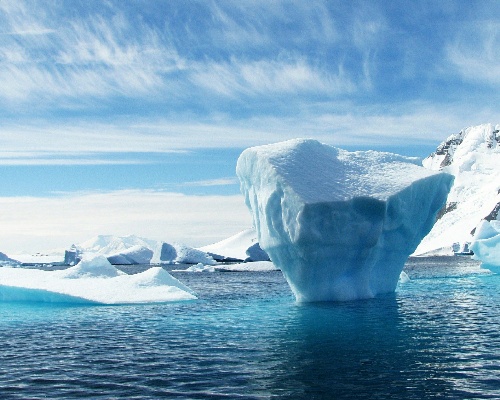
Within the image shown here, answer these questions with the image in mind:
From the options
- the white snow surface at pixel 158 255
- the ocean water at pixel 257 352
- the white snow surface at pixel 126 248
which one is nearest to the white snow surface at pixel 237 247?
the white snow surface at pixel 158 255

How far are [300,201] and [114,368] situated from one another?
11814 mm

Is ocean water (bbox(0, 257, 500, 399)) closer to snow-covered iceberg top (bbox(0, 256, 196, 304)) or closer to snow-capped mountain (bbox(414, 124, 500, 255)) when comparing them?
snow-covered iceberg top (bbox(0, 256, 196, 304))

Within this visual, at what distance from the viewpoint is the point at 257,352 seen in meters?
13.6

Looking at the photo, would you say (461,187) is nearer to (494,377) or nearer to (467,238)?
(467,238)

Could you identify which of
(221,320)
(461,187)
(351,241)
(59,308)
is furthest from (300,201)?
(461,187)

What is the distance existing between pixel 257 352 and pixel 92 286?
16285 mm

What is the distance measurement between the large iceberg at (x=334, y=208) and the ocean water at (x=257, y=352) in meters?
2.09

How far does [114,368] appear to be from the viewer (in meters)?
12.3

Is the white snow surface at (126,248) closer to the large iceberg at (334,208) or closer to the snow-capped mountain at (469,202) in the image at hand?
the large iceberg at (334,208)

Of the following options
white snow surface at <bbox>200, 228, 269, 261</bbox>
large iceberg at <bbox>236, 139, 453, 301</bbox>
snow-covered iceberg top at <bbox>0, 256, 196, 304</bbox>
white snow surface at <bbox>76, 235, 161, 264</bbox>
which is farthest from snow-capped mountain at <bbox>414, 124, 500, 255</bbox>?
snow-covered iceberg top at <bbox>0, 256, 196, 304</bbox>

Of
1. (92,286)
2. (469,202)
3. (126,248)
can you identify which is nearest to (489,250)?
(92,286)

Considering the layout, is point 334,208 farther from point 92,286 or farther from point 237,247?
point 237,247

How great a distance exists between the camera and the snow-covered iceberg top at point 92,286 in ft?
86.2

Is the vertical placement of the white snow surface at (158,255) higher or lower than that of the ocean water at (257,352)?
higher
